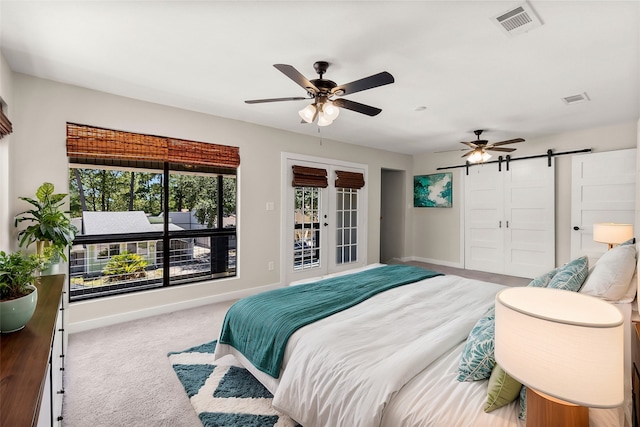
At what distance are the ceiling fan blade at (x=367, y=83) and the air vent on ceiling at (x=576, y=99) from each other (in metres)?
2.56

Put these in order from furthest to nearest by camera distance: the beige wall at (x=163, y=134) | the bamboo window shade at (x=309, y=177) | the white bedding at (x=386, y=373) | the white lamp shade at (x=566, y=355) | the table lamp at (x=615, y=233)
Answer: the bamboo window shade at (x=309, y=177)
the table lamp at (x=615, y=233)
the beige wall at (x=163, y=134)
the white bedding at (x=386, y=373)
the white lamp shade at (x=566, y=355)

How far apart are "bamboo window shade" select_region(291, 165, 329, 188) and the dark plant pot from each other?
3662mm

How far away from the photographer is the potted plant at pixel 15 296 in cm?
113

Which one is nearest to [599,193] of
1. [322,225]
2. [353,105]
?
[322,225]

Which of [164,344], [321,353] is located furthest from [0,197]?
[321,353]

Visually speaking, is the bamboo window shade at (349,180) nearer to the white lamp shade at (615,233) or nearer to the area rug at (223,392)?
the white lamp shade at (615,233)

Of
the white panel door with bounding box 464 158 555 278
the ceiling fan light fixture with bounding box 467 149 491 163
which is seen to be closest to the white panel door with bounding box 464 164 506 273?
the white panel door with bounding box 464 158 555 278

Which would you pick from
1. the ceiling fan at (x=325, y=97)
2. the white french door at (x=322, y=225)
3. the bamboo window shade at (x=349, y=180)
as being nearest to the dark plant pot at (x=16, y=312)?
the ceiling fan at (x=325, y=97)

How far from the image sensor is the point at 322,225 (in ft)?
17.0

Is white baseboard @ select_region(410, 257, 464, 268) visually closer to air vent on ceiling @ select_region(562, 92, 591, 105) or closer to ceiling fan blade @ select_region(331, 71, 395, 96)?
air vent on ceiling @ select_region(562, 92, 591, 105)

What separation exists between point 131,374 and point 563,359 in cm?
269

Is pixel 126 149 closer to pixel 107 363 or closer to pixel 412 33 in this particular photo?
pixel 107 363

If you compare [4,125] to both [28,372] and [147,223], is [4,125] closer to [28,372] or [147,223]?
[147,223]

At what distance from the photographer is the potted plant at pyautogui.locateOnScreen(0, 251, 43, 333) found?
3.71 ft
